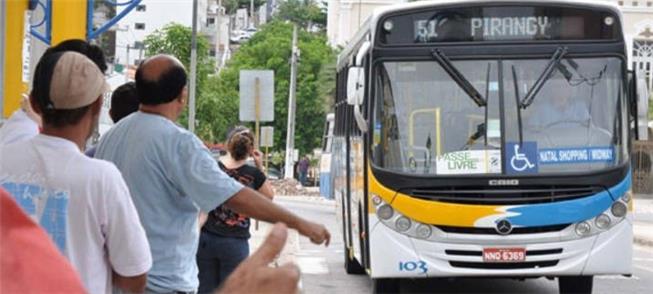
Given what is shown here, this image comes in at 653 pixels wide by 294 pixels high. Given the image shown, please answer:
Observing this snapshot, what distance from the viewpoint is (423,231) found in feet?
34.3

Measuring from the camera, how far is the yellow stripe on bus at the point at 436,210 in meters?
10.4

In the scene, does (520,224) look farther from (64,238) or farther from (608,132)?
(64,238)

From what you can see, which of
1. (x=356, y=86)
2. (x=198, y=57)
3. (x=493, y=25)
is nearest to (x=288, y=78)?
(x=198, y=57)

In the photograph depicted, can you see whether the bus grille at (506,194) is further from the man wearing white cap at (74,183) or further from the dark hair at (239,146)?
the man wearing white cap at (74,183)

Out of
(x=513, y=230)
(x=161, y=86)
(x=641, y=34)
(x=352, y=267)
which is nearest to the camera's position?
(x=161, y=86)

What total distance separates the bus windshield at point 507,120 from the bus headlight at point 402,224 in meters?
0.44

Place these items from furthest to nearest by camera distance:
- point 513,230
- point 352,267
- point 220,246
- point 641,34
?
point 641,34
point 352,267
point 513,230
point 220,246

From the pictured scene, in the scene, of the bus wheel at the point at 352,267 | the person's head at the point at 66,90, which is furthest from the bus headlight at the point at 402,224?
the person's head at the point at 66,90

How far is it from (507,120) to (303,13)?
5053 inches

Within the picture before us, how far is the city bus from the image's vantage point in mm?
10398

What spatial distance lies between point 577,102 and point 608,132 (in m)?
0.42

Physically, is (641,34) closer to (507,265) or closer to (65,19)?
(507,265)

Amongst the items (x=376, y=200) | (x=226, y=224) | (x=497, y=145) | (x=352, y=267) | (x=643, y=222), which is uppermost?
(x=497, y=145)

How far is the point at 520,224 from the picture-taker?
10.3 metres
